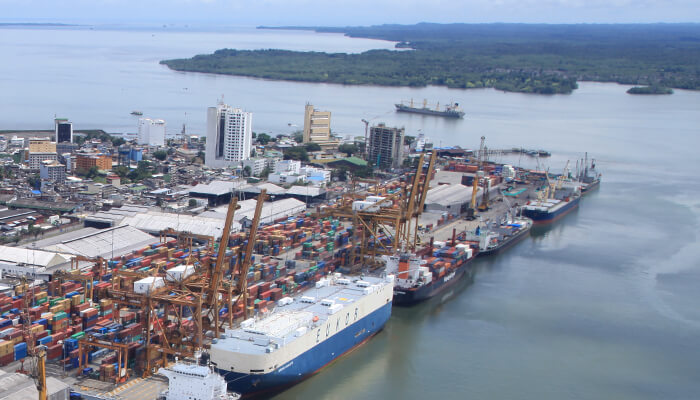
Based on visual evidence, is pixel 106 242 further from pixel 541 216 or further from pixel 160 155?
pixel 160 155

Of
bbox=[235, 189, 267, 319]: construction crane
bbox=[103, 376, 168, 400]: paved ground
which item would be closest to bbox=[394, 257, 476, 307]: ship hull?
Answer: bbox=[235, 189, 267, 319]: construction crane

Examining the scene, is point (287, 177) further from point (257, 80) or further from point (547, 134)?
point (257, 80)

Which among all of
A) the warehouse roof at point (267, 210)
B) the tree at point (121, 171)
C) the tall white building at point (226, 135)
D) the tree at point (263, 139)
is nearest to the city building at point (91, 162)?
the tree at point (121, 171)

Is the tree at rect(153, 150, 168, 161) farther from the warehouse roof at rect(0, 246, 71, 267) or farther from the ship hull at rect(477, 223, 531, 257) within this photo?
the warehouse roof at rect(0, 246, 71, 267)

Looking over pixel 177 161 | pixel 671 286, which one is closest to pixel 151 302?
pixel 671 286

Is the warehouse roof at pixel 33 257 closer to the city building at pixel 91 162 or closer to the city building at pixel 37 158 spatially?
the city building at pixel 91 162
